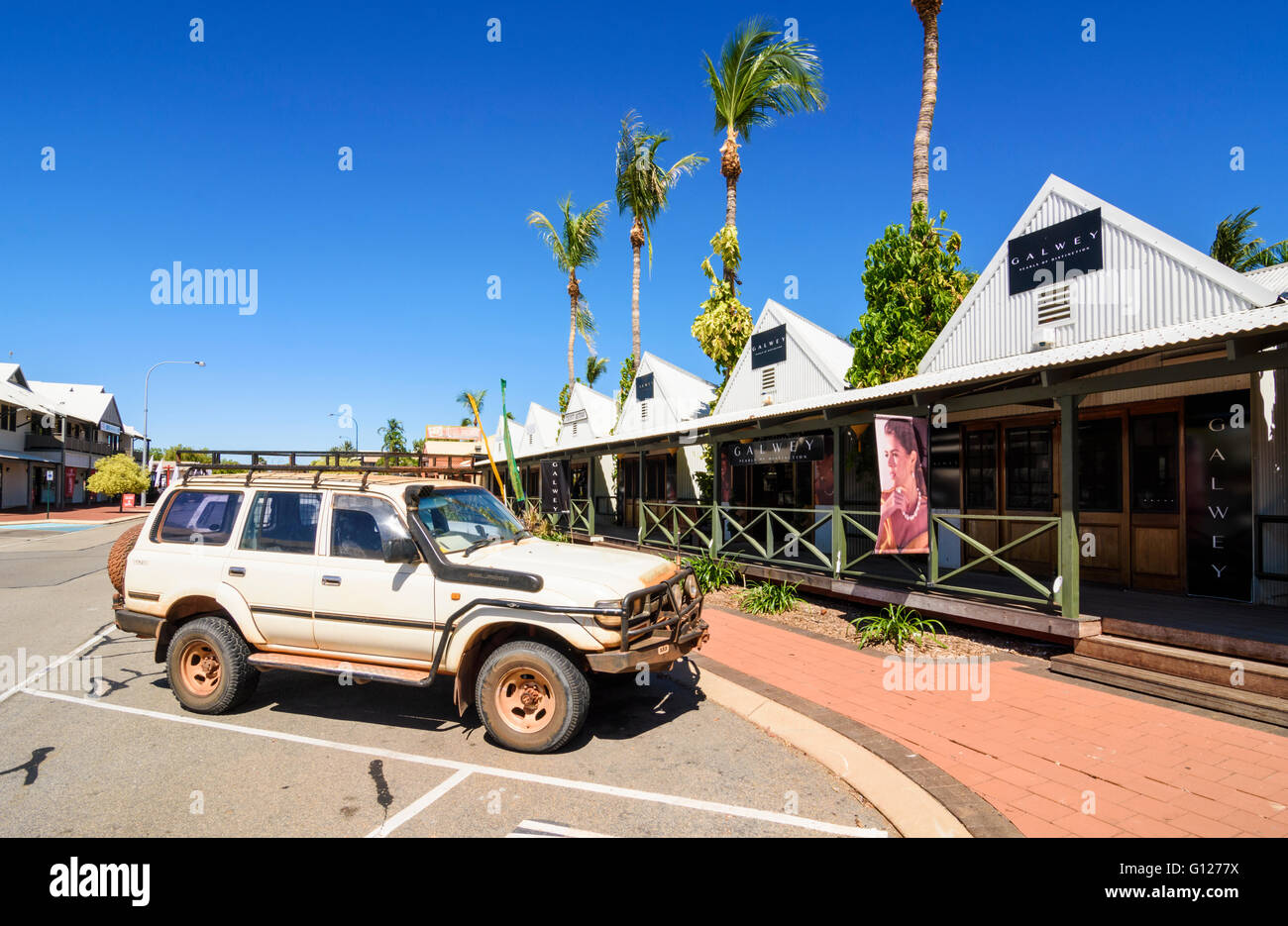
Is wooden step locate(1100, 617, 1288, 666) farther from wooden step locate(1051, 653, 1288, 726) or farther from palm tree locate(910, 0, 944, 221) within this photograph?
palm tree locate(910, 0, 944, 221)

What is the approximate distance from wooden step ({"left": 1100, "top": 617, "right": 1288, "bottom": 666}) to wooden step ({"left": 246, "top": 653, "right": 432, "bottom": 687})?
655 centimetres

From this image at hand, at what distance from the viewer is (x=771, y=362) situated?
18.0 metres

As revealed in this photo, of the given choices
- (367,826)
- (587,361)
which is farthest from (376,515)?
(587,361)

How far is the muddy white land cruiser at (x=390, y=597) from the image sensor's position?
4.68 metres

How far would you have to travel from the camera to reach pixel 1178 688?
18.6 feet

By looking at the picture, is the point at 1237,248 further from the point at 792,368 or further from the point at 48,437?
the point at 48,437

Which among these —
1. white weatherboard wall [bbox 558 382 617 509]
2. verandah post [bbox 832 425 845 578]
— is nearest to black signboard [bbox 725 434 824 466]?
verandah post [bbox 832 425 845 578]

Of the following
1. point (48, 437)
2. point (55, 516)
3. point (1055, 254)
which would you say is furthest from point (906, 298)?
point (48, 437)

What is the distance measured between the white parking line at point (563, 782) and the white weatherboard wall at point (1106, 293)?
8.77 m

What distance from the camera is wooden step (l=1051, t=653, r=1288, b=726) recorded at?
520 centimetres

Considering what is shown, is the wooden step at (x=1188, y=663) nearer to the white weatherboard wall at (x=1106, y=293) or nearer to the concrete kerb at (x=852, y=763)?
the concrete kerb at (x=852, y=763)

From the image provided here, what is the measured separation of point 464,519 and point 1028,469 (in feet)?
28.4
